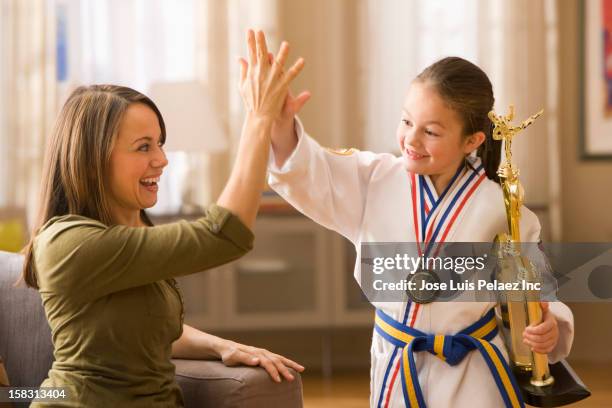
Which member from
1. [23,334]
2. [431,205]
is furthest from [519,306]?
[23,334]

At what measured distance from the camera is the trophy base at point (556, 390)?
1.61 metres

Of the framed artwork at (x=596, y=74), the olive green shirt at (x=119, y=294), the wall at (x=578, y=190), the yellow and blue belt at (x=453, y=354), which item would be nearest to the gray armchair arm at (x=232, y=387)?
the olive green shirt at (x=119, y=294)

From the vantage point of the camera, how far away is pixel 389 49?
4.90 m

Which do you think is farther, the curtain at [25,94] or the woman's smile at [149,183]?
the curtain at [25,94]

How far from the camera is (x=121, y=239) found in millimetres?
1475

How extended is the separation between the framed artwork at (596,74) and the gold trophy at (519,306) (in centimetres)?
365

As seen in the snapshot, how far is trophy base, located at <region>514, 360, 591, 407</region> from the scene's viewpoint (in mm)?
1607

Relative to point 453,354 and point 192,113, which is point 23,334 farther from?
point 192,113

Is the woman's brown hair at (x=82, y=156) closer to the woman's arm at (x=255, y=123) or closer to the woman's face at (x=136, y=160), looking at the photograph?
the woman's face at (x=136, y=160)

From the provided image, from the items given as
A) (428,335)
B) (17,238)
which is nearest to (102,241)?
(428,335)

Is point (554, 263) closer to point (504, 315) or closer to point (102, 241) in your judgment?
point (504, 315)

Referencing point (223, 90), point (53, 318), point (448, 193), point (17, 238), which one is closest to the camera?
point (53, 318)

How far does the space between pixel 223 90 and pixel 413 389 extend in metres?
3.38

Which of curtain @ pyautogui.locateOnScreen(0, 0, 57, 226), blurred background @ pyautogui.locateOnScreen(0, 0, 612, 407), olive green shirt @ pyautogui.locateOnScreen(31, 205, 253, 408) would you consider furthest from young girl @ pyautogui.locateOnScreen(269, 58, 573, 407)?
curtain @ pyautogui.locateOnScreen(0, 0, 57, 226)
